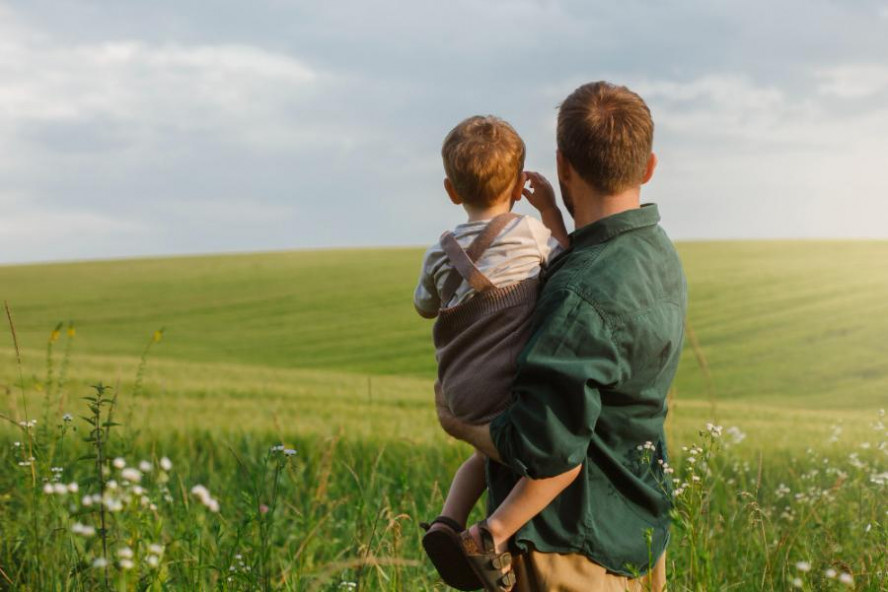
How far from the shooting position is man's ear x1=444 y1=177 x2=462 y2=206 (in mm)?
2943

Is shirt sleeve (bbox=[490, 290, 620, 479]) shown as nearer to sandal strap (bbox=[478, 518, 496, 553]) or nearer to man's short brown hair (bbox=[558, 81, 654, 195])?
sandal strap (bbox=[478, 518, 496, 553])

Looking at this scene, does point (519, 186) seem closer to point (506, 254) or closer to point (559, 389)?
point (506, 254)

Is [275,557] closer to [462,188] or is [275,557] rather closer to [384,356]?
[462,188]

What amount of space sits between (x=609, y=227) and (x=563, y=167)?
0.22 meters

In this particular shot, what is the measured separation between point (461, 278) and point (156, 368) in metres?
16.6

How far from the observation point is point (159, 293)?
139 ft

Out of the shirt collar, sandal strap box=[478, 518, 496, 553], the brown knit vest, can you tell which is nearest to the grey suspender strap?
the brown knit vest

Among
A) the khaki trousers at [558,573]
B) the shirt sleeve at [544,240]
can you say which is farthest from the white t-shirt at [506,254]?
the khaki trousers at [558,573]

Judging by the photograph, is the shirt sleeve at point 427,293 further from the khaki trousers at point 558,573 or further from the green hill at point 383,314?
the green hill at point 383,314

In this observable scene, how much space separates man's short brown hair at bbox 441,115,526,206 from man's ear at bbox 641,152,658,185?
1.21 feet

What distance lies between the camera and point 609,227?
9.05ft

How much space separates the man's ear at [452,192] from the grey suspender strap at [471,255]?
11cm

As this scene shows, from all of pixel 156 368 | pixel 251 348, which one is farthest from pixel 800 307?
pixel 156 368

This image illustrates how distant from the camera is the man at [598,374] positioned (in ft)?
8.28
